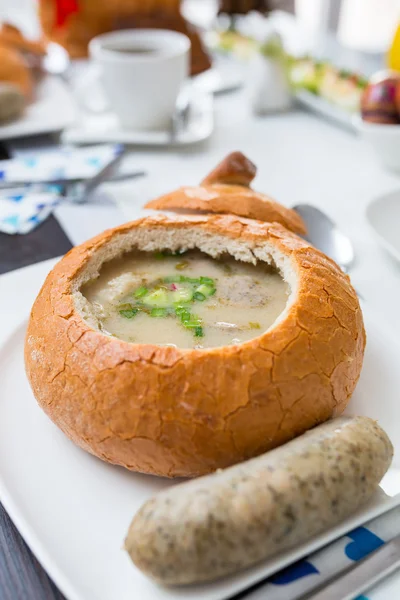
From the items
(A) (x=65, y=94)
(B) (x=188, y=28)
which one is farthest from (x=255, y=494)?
(B) (x=188, y=28)

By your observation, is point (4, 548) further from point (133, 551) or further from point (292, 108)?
point (292, 108)

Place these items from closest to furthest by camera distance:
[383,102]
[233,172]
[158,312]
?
[158,312] < [233,172] < [383,102]

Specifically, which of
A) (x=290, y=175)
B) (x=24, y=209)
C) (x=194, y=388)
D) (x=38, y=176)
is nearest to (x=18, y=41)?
(x=38, y=176)

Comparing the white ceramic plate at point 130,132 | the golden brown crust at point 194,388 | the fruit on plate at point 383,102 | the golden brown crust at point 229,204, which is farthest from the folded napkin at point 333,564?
the white ceramic plate at point 130,132

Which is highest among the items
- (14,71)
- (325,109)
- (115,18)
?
(115,18)

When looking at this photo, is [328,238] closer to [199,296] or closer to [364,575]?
[199,296]

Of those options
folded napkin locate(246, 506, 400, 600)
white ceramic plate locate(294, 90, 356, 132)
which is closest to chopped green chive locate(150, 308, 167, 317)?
folded napkin locate(246, 506, 400, 600)

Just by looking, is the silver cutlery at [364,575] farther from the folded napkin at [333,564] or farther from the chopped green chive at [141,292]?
the chopped green chive at [141,292]
